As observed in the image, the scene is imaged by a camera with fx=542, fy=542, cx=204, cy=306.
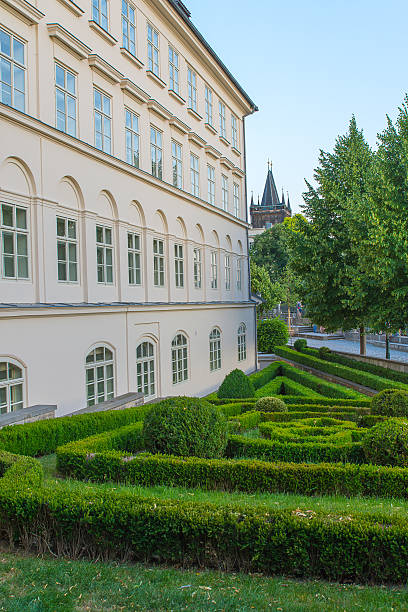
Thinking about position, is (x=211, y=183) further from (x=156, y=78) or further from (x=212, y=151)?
(x=156, y=78)

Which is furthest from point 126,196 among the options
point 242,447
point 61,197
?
point 242,447

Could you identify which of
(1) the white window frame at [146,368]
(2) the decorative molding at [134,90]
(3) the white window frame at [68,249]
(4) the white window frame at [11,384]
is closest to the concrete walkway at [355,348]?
(1) the white window frame at [146,368]

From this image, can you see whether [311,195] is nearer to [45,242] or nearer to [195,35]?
[195,35]

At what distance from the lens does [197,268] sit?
25641 mm

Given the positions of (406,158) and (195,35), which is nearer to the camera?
(406,158)

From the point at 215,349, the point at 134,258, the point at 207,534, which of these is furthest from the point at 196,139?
the point at 207,534

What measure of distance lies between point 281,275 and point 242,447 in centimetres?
6504

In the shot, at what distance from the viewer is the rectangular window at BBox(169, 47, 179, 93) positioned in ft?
75.5

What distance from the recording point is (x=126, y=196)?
60.8 ft

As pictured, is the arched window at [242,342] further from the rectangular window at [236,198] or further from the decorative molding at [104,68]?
the decorative molding at [104,68]

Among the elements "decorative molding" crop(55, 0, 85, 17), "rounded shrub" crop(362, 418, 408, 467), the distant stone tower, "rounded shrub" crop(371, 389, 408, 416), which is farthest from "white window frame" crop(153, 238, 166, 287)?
the distant stone tower

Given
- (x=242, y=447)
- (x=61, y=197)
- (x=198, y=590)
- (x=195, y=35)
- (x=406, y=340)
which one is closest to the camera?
(x=198, y=590)

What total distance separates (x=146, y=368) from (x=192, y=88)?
13959 mm

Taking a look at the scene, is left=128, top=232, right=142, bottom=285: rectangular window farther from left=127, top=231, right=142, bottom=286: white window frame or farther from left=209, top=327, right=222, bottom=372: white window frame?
left=209, top=327, right=222, bottom=372: white window frame
